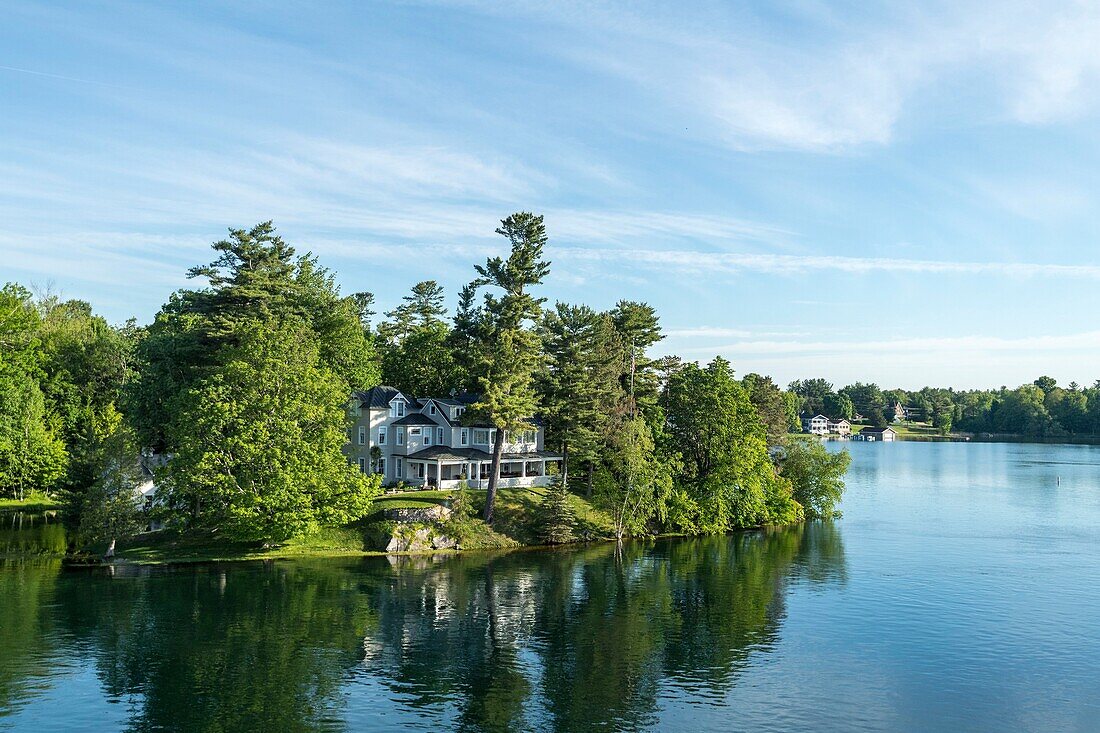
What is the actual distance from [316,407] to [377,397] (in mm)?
18880

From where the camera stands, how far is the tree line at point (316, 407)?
56781 millimetres

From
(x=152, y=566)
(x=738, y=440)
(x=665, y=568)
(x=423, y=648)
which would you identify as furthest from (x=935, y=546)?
(x=152, y=566)

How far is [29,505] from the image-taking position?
85.2m

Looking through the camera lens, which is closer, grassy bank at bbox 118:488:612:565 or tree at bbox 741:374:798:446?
grassy bank at bbox 118:488:612:565

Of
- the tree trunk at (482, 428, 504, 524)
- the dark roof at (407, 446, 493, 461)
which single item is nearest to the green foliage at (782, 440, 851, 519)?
the dark roof at (407, 446, 493, 461)

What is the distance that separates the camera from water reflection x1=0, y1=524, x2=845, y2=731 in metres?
30.8

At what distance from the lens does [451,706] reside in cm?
3130

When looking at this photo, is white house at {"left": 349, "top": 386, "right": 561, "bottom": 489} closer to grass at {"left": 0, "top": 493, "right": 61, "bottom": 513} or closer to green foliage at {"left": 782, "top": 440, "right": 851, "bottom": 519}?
green foliage at {"left": 782, "top": 440, "right": 851, "bottom": 519}

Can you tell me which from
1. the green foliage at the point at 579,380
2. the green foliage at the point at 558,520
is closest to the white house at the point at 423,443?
the green foliage at the point at 579,380

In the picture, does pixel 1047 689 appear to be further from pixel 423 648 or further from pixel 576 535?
pixel 576 535

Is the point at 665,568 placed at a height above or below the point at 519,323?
below

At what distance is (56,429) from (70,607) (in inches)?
1891

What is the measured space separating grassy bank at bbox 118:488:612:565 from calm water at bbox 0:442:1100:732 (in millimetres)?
3387

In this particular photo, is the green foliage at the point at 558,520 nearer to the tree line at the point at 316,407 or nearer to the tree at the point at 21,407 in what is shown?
the tree line at the point at 316,407
